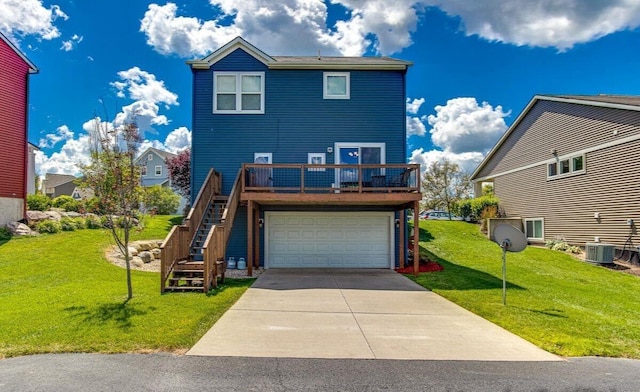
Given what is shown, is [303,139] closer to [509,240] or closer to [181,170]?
[509,240]

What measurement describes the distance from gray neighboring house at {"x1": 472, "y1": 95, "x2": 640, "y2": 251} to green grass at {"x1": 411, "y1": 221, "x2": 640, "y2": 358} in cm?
187

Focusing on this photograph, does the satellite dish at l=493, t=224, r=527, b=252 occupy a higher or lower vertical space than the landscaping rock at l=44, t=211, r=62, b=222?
lower

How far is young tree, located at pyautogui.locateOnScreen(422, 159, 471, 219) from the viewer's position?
38562 mm

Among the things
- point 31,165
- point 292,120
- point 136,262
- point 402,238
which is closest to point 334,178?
point 292,120

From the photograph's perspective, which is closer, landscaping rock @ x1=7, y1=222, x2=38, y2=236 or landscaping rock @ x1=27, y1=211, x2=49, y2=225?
landscaping rock @ x1=7, y1=222, x2=38, y2=236

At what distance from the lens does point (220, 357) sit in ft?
15.6

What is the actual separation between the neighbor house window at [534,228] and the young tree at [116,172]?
1834 centimetres

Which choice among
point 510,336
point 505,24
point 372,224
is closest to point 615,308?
point 510,336

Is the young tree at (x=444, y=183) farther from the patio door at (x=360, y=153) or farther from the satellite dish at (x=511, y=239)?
the satellite dish at (x=511, y=239)

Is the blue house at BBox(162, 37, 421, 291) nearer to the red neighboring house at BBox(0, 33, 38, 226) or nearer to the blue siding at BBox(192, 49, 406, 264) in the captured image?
the blue siding at BBox(192, 49, 406, 264)

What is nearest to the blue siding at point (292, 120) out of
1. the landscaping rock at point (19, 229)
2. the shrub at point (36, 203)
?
the landscaping rock at point (19, 229)

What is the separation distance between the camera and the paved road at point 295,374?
3.94 metres

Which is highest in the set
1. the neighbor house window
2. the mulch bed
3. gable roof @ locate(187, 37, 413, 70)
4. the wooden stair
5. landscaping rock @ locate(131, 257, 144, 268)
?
gable roof @ locate(187, 37, 413, 70)

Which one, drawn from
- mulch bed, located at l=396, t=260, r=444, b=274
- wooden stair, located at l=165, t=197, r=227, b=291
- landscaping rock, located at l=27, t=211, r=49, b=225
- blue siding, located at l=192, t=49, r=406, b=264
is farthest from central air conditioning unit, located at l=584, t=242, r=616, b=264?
landscaping rock, located at l=27, t=211, r=49, b=225
